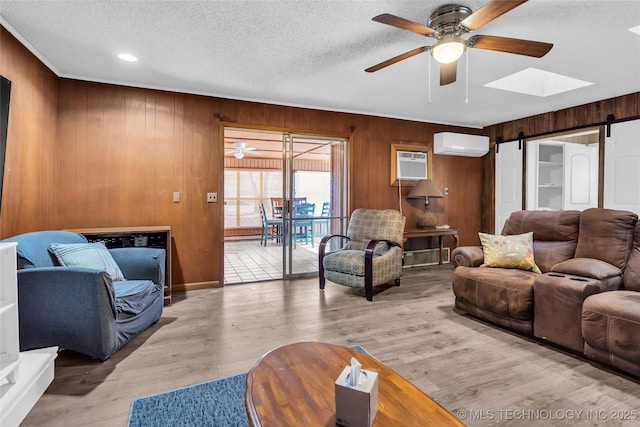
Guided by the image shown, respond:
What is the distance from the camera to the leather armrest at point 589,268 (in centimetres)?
254

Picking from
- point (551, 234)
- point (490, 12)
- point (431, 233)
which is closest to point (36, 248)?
point (490, 12)

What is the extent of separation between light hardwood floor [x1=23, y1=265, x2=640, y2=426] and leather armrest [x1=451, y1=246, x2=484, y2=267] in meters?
0.52

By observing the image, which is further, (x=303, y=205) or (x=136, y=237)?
(x=303, y=205)

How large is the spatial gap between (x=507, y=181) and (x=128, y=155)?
5947 mm

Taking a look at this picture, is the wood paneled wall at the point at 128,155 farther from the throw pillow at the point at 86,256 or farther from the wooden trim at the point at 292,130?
the throw pillow at the point at 86,256

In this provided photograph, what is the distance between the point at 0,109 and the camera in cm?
230

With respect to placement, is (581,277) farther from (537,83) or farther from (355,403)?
(537,83)

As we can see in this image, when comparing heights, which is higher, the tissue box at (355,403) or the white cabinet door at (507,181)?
the white cabinet door at (507,181)

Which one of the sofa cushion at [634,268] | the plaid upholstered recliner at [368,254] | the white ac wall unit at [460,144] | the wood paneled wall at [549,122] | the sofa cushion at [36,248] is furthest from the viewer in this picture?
the white ac wall unit at [460,144]

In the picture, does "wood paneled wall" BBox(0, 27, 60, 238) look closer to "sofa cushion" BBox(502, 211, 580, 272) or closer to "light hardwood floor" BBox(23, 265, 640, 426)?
"light hardwood floor" BBox(23, 265, 640, 426)

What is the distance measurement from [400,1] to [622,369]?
2862 millimetres

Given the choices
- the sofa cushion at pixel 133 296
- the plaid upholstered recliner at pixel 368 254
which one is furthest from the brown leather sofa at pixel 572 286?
the sofa cushion at pixel 133 296

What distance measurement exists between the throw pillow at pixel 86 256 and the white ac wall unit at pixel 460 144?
5057mm

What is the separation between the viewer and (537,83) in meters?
4.19
